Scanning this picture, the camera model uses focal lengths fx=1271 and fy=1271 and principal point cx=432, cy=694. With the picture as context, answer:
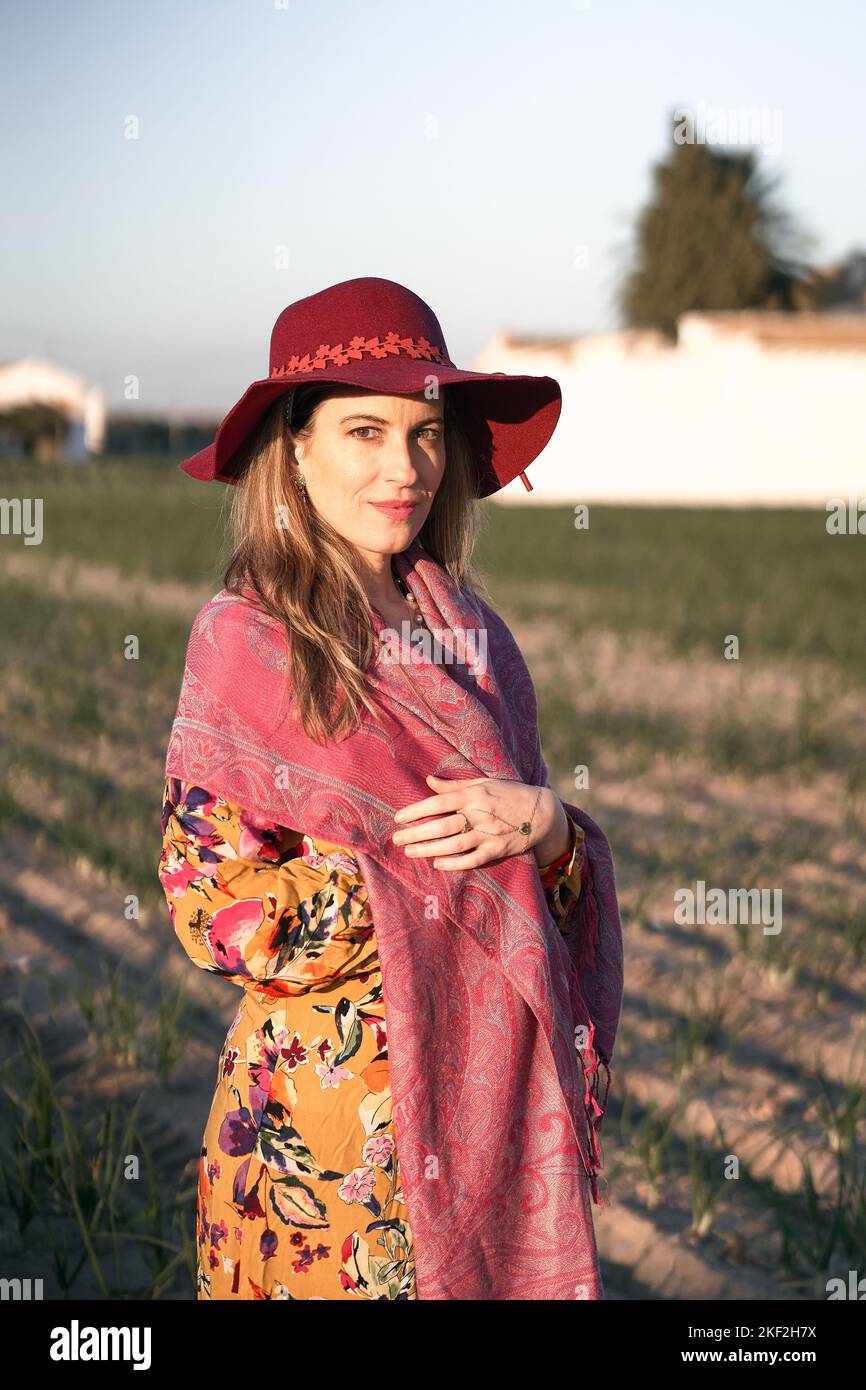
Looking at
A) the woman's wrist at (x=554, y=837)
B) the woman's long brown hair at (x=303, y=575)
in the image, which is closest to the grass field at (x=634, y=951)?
the woman's long brown hair at (x=303, y=575)

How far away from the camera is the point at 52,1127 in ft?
8.39

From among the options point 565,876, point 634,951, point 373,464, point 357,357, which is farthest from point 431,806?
point 634,951

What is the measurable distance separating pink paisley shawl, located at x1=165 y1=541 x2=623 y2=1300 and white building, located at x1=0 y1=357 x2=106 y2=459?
3997cm

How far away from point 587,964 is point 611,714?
17.3 feet

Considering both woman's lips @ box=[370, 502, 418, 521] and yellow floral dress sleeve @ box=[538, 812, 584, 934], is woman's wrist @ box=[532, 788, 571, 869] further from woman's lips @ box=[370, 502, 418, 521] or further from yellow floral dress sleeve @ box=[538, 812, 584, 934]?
woman's lips @ box=[370, 502, 418, 521]

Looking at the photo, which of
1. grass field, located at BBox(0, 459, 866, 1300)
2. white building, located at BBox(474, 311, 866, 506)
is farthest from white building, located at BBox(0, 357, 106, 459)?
grass field, located at BBox(0, 459, 866, 1300)

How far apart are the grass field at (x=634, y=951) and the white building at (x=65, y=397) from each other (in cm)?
3374

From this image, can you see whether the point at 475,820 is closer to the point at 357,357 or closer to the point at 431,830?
the point at 431,830

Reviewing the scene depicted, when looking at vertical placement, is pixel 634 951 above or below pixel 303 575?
below

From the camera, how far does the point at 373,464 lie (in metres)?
1.54

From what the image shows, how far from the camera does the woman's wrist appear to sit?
157 cm

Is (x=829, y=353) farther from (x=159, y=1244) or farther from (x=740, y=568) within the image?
(x=159, y=1244)

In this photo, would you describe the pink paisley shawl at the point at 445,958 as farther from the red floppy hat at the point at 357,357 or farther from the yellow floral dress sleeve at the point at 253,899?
the red floppy hat at the point at 357,357

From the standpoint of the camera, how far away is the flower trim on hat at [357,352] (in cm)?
155
